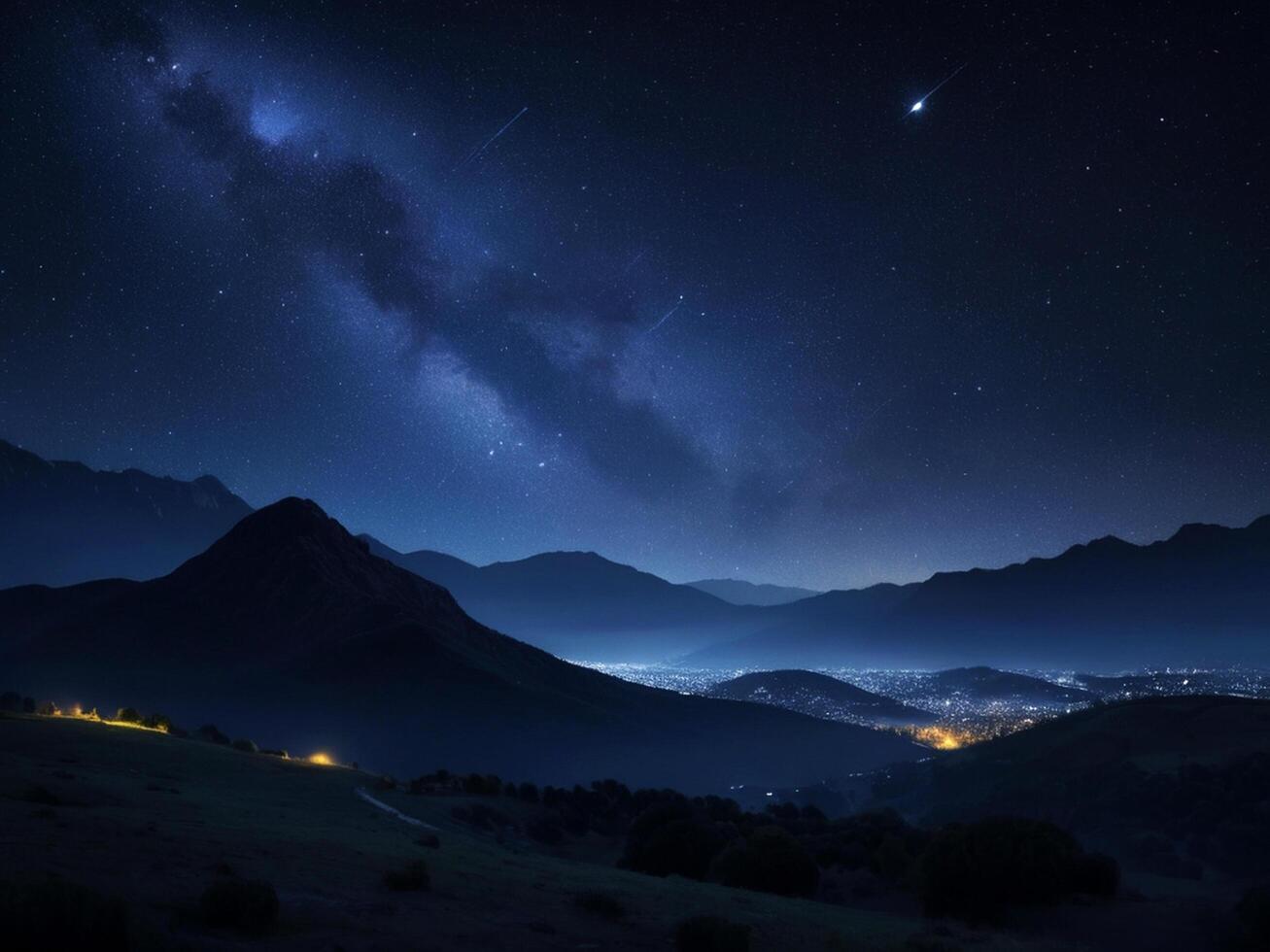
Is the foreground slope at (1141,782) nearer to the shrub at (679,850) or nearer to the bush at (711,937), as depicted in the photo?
the shrub at (679,850)

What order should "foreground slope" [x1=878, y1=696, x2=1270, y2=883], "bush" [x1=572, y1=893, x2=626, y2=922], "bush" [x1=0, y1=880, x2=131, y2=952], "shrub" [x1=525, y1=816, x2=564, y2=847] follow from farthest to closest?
"foreground slope" [x1=878, y1=696, x2=1270, y2=883] → "shrub" [x1=525, y1=816, x2=564, y2=847] → "bush" [x1=572, y1=893, x2=626, y2=922] → "bush" [x1=0, y1=880, x2=131, y2=952]

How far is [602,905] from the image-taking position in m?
18.2

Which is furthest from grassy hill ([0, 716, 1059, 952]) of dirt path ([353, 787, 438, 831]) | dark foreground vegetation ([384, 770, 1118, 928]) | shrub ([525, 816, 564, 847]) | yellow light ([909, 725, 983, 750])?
yellow light ([909, 725, 983, 750])

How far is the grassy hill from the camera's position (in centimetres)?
1304

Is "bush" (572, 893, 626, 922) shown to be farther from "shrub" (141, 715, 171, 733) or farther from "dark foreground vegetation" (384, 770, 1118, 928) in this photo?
"shrub" (141, 715, 171, 733)

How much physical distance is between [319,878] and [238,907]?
5.30 metres

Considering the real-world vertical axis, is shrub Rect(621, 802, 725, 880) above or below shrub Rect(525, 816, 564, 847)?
above

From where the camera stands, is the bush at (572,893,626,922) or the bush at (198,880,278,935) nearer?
the bush at (198,880,278,935)

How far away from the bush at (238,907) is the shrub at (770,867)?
24859 millimetres

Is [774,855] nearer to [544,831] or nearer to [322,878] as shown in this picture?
[322,878]

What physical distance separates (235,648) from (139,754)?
168 m

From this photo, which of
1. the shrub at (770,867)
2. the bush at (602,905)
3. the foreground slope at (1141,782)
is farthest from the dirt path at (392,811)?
the foreground slope at (1141,782)

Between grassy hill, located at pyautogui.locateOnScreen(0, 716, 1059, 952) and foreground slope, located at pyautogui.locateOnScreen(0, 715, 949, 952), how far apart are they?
0.21 ft

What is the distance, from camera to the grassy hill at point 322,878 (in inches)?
513
